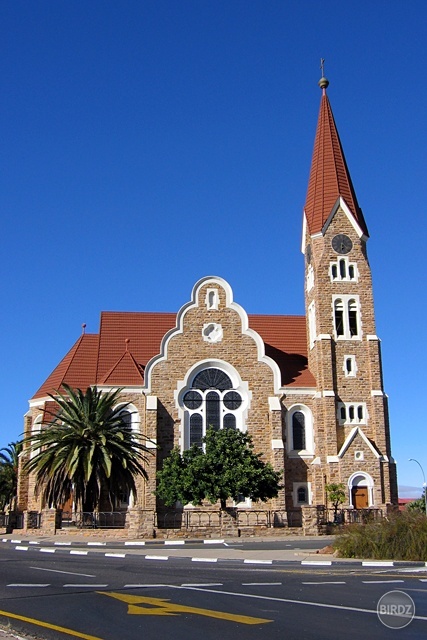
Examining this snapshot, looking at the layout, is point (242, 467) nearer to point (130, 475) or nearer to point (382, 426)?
point (130, 475)

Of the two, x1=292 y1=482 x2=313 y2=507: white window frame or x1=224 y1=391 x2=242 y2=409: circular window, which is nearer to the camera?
x1=292 y1=482 x2=313 y2=507: white window frame

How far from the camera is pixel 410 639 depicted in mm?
7691

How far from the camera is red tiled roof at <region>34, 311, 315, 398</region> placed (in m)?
42.6

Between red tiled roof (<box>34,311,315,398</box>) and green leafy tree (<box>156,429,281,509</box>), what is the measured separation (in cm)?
878

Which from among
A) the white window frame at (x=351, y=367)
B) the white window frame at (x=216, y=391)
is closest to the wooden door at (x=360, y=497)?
the white window frame at (x=351, y=367)

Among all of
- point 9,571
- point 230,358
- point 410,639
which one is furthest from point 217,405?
point 410,639

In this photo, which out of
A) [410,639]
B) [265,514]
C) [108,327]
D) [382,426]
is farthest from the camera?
[108,327]

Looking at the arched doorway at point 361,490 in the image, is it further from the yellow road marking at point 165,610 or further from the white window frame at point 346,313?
the yellow road marking at point 165,610

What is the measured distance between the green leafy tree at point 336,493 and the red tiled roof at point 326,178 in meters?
15.4

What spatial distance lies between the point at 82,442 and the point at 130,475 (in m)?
2.77

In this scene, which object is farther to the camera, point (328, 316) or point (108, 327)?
point (108, 327)

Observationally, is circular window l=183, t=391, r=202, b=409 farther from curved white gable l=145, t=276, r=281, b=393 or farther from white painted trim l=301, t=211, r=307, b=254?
white painted trim l=301, t=211, r=307, b=254

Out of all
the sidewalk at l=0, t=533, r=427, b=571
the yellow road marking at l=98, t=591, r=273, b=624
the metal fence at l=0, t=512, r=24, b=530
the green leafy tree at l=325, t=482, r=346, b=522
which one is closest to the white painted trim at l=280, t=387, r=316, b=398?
the green leafy tree at l=325, t=482, r=346, b=522

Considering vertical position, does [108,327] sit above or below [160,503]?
above
